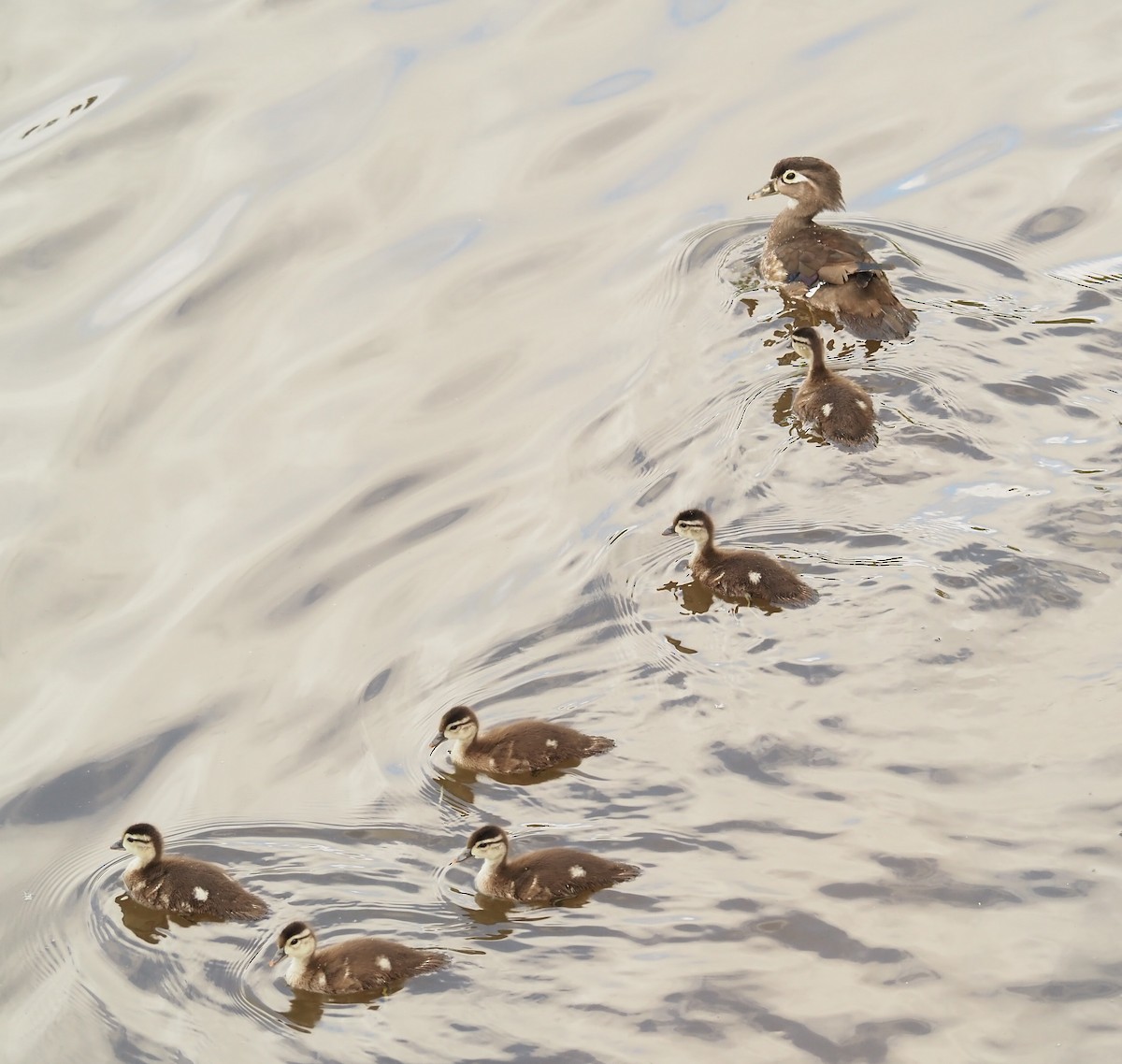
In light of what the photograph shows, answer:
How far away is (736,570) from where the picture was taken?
645 cm

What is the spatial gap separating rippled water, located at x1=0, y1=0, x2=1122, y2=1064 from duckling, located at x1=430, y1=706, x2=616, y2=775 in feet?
0.30

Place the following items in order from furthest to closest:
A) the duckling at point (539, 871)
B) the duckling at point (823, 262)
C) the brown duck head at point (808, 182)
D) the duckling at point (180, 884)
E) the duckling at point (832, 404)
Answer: the brown duck head at point (808, 182) → the duckling at point (823, 262) → the duckling at point (832, 404) → the duckling at point (180, 884) → the duckling at point (539, 871)

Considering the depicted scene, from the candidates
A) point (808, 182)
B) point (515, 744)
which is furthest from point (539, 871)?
point (808, 182)

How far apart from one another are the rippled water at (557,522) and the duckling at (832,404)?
0.33 ft

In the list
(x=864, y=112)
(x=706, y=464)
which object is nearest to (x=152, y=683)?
(x=706, y=464)

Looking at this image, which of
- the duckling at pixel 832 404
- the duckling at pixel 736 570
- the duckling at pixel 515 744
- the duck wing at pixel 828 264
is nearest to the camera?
the duckling at pixel 515 744

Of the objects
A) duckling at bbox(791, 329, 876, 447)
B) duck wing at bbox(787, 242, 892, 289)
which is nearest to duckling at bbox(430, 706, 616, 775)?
duckling at bbox(791, 329, 876, 447)

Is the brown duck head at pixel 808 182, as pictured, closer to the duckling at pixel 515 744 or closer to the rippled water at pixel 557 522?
the rippled water at pixel 557 522

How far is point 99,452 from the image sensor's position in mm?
8102

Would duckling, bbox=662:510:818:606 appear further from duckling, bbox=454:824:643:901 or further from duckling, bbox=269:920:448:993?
duckling, bbox=269:920:448:993

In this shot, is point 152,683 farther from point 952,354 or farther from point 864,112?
point 864,112

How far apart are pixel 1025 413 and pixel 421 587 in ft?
9.39

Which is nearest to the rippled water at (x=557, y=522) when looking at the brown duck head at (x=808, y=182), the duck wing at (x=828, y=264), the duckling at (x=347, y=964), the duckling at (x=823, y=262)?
the duckling at (x=347, y=964)

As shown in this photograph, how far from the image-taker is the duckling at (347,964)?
202 inches
